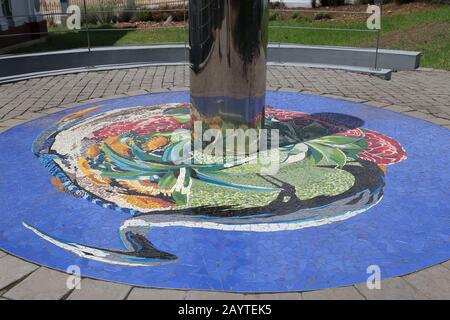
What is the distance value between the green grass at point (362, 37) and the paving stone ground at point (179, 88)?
318 cm

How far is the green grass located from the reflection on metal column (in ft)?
26.3

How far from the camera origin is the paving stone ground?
11.1 feet

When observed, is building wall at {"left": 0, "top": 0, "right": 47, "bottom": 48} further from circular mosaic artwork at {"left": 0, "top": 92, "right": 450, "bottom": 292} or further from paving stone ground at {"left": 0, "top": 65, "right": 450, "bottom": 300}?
circular mosaic artwork at {"left": 0, "top": 92, "right": 450, "bottom": 292}

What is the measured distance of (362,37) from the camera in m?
16.3

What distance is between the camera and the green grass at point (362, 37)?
14.4m

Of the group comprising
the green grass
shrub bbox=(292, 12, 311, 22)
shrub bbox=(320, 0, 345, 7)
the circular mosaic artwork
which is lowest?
the circular mosaic artwork

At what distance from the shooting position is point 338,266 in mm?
3729

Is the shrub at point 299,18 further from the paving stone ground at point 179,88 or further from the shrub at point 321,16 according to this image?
the paving stone ground at point 179,88

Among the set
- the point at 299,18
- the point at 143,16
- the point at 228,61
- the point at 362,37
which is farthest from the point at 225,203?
the point at 143,16

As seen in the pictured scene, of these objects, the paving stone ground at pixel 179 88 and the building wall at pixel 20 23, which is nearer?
the paving stone ground at pixel 179 88

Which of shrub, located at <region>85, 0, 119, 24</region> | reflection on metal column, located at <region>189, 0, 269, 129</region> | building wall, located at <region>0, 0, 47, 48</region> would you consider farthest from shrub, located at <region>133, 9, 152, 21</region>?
reflection on metal column, located at <region>189, 0, 269, 129</region>

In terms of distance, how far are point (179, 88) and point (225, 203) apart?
515 cm

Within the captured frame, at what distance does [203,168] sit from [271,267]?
84.8 inches

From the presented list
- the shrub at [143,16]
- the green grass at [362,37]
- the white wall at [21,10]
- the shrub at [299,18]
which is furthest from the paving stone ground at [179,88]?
the shrub at [143,16]
